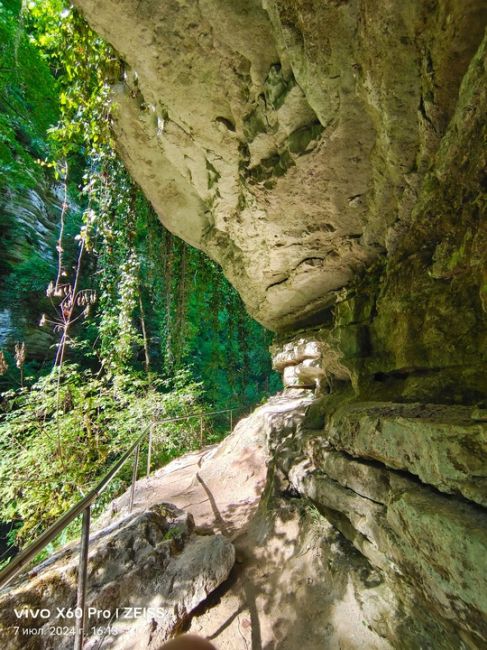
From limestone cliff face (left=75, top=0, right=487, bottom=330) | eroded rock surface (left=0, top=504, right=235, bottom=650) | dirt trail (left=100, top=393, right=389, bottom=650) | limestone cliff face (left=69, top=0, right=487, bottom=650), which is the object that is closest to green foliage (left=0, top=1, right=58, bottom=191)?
limestone cliff face (left=75, top=0, right=487, bottom=330)

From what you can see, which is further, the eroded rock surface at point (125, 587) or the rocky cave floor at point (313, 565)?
the eroded rock surface at point (125, 587)

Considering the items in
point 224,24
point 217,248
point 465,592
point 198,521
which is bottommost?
point 198,521

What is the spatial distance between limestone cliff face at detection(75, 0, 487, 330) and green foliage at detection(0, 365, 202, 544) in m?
3.88

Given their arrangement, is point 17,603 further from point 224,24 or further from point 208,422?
point 208,422

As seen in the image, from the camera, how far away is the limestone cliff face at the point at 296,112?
1502mm

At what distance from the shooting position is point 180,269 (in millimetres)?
5520

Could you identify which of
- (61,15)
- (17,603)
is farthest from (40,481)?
(61,15)

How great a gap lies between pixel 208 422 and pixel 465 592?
7545 millimetres

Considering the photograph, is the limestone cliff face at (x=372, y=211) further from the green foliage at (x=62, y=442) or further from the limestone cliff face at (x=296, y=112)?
the green foliage at (x=62, y=442)

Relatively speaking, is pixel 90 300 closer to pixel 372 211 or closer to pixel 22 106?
pixel 372 211

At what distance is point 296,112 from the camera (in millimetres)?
2250

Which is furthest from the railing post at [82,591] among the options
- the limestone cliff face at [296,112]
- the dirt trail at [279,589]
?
the limestone cliff face at [296,112]

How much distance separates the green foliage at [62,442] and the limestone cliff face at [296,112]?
3884mm

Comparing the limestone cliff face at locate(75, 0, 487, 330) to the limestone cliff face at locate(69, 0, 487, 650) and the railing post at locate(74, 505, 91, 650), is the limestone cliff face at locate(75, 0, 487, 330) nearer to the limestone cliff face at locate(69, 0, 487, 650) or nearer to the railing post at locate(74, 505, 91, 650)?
the limestone cliff face at locate(69, 0, 487, 650)
